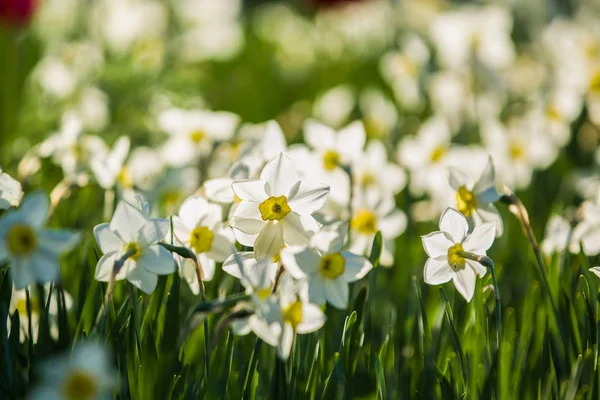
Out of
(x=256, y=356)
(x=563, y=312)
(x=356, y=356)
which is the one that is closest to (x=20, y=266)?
(x=256, y=356)

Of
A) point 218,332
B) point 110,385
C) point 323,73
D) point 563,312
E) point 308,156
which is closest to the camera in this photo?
point 110,385

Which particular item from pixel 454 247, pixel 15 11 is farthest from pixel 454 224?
pixel 15 11

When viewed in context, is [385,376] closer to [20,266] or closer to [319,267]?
[319,267]

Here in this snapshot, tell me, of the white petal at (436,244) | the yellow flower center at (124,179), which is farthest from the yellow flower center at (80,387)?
the yellow flower center at (124,179)

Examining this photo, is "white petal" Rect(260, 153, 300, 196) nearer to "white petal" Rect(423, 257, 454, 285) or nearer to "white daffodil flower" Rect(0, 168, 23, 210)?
"white petal" Rect(423, 257, 454, 285)

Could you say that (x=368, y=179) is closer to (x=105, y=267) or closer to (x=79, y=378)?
(x=105, y=267)

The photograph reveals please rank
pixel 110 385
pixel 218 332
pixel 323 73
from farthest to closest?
1. pixel 323 73
2. pixel 218 332
3. pixel 110 385

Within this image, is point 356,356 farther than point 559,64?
No

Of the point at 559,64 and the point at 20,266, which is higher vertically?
the point at 20,266
